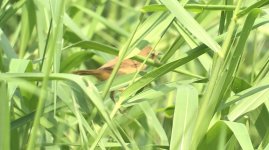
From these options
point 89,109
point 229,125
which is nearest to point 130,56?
point 89,109

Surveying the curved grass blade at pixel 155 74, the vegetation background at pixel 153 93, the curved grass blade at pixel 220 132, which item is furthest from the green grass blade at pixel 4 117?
the curved grass blade at pixel 220 132

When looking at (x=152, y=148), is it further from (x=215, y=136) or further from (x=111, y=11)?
(x=111, y=11)

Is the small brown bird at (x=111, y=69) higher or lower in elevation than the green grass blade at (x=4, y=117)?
higher

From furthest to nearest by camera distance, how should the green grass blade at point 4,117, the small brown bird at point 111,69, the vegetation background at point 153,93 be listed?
1. the small brown bird at point 111,69
2. the vegetation background at point 153,93
3. the green grass blade at point 4,117

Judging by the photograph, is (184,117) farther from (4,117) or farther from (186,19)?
(4,117)

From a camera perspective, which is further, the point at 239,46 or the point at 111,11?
the point at 111,11

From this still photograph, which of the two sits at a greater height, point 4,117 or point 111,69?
point 111,69

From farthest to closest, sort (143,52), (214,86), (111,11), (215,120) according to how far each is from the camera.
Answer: (111,11), (143,52), (215,120), (214,86)

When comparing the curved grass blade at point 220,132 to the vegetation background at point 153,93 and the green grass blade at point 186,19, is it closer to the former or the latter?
the vegetation background at point 153,93

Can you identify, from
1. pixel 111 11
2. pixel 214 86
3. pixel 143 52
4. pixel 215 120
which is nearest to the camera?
pixel 214 86

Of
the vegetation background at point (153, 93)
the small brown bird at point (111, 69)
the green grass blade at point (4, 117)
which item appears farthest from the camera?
the small brown bird at point (111, 69)

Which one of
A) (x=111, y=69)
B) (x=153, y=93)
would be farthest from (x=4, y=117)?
(x=111, y=69)
